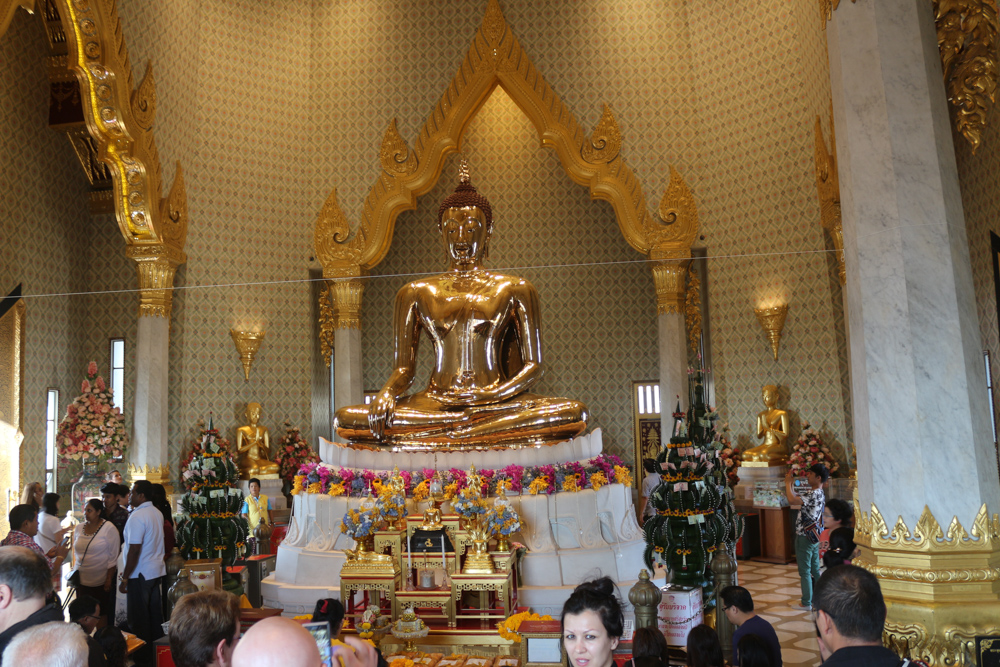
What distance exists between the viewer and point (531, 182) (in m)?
11.7

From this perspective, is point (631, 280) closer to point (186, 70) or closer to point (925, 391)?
point (186, 70)

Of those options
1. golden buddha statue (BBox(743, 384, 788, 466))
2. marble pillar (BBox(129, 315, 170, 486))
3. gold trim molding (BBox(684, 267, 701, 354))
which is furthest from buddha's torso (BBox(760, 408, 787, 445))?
marble pillar (BBox(129, 315, 170, 486))

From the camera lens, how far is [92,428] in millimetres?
8539

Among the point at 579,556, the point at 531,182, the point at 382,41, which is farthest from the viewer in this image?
the point at 531,182

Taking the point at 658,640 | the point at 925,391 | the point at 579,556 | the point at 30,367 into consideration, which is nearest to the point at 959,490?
the point at 925,391

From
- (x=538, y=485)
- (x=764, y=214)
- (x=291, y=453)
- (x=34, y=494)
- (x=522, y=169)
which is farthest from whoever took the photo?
(x=522, y=169)

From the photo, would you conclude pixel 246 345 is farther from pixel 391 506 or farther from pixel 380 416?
pixel 391 506

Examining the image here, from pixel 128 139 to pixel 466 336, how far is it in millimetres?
4084

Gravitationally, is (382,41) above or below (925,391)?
above

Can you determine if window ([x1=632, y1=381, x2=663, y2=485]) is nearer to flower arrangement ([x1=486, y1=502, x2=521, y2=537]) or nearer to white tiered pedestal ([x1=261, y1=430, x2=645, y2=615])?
white tiered pedestal ([x1=261, y1=430, x2=645, y2=615])

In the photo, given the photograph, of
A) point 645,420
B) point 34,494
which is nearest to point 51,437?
point 34,494

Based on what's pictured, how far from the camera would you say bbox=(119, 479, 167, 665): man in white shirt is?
15.7 feet

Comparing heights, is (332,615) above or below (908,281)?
below

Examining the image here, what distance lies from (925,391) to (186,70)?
906 centimetres
